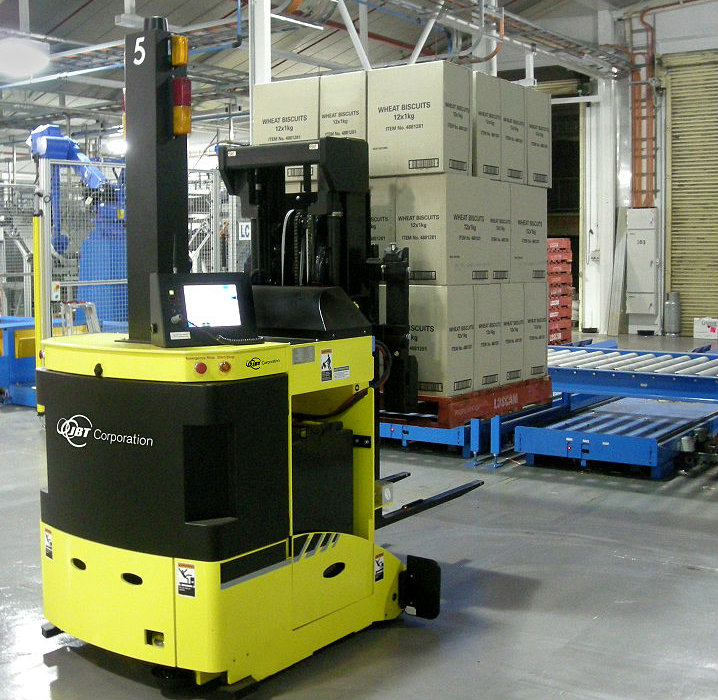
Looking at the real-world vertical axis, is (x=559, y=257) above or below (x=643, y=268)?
above

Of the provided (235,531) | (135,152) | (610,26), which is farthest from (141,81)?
(610,26)

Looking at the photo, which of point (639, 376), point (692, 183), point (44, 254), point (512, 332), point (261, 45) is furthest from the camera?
point (692, 183)

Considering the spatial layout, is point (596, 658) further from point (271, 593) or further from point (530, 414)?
point (530, 414)

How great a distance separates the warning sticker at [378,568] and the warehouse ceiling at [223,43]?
274 inches

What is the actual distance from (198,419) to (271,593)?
811mm

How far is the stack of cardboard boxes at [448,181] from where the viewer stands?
196 inches

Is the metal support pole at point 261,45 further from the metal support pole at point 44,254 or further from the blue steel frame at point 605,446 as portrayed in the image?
the blue steel frame at point 605,446

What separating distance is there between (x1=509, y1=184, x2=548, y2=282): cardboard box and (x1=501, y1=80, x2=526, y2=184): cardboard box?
4.1 inches

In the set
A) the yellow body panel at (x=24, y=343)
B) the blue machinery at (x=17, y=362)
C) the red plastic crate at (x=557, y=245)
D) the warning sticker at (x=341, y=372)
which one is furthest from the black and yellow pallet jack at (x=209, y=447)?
the red plastic crate at (x=557, y=245)

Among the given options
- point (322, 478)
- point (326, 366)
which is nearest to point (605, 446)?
point (322, 478)

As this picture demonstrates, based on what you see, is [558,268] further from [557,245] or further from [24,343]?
[24,343]

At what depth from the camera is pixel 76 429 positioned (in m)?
3.96

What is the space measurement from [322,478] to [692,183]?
1511cm

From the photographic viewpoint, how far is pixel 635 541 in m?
5.98
